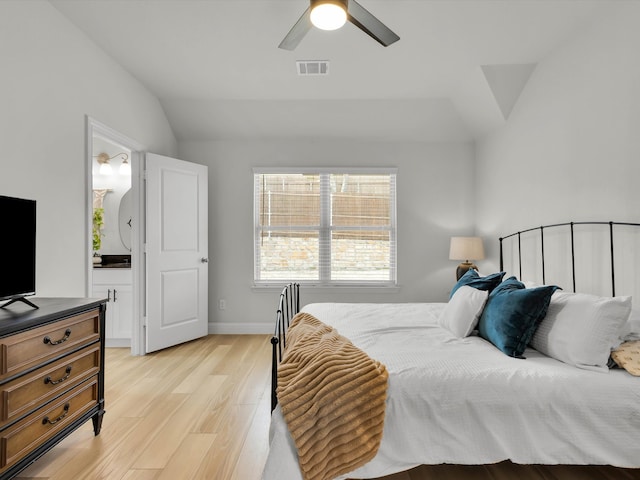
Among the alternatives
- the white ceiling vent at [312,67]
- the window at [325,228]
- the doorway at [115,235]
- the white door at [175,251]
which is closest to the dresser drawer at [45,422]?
the doorway at [115,235]

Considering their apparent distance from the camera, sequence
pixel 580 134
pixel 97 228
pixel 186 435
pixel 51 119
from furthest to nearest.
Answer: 1. pixel 97 228
2. pixel 580 134
3. pixel 51 119
4. pixel 186 435

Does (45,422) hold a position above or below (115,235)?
below

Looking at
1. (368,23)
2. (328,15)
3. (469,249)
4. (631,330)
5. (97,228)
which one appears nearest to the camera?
(631,330)

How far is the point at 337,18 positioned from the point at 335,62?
1.43 m

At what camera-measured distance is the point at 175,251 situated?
13.8ft

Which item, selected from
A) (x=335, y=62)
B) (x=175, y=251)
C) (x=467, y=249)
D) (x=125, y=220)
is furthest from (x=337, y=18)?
(x=125, y=220)

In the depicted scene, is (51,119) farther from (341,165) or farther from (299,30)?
(341,165)

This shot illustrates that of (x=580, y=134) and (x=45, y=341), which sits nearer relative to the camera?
(x=45, y=341)

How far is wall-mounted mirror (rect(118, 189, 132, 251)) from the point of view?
188 inches

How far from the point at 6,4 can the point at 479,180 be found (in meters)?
4.45

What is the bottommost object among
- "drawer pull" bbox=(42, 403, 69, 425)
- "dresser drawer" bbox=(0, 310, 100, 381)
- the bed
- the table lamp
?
"drawer pull" bbox=(42, 403, 69, 425)

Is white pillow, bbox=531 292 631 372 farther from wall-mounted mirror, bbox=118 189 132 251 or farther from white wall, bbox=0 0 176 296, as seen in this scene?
wall-mounted mirror, bbox=118 189 132 251

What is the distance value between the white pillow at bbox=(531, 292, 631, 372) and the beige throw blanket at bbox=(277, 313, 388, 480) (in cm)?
94

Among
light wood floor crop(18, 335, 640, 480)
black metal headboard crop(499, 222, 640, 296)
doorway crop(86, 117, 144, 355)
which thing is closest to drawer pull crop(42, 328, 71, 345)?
light wood floor crop(18, 335, 640, 480)
